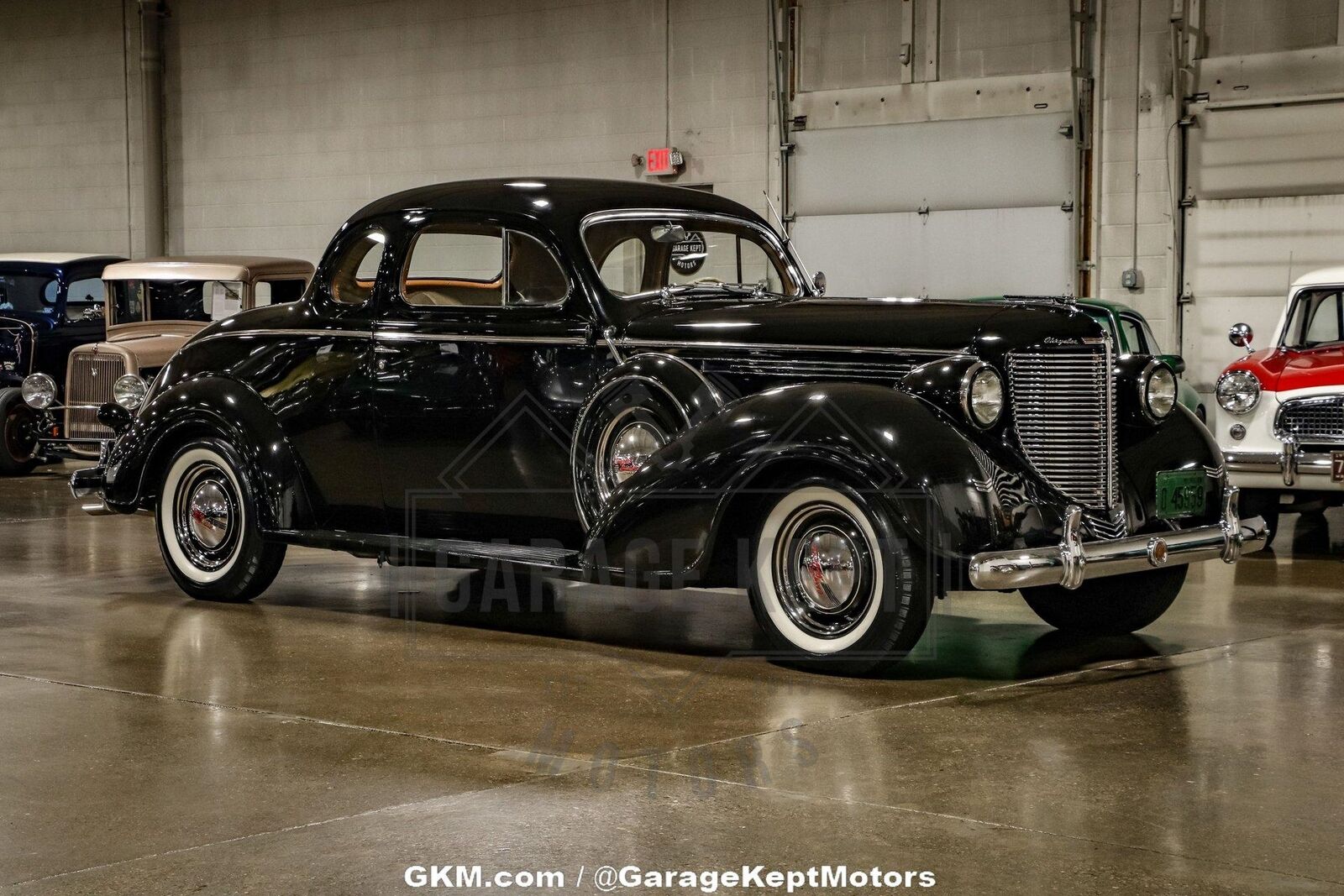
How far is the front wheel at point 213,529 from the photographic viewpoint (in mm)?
7582

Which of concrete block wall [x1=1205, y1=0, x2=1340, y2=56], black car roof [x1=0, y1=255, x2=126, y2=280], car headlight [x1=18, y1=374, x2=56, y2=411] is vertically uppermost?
concrete block wall [x1=1205, y1=0, x2=1340, y2=56]

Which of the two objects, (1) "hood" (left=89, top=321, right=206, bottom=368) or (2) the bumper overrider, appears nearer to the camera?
(2) the bumper overrider

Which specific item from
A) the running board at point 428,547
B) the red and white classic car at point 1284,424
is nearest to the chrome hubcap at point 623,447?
the running board at point 428,547

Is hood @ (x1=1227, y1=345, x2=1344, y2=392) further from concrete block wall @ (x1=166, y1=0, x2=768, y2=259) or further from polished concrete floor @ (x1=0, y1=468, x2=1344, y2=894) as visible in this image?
concrete block wall @ (x1=166, y1=0, x2=768, y2=259)

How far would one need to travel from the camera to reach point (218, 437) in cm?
762

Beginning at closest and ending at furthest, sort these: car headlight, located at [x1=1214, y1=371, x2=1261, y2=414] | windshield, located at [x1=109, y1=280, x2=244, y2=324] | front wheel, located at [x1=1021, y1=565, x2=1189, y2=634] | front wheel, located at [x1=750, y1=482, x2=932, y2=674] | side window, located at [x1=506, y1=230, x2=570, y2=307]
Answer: front wheel, located at [x1=750, y1=482, x2=932, y2=674] < front wheel, located at [x1=1021, y1=565, x2=1189, y2=634] < side window, located at [x1=506, y1=230, x2=570, y2=307] < car headlight, located at [x1=1214, y1=371, x2=1261, y2=414] < windshield, located at [x1=109, y1=280, x2=244, y2=324]

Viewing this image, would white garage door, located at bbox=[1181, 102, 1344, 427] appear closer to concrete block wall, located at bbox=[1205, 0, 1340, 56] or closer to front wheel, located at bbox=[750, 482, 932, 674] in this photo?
concrete block wall, located at bbox=[1205, 0, 1340, 56]

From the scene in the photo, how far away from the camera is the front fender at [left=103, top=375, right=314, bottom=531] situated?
7418 millimetres

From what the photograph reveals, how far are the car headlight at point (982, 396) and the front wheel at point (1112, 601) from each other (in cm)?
113

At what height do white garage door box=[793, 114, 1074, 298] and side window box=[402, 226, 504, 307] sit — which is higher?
white garage door box=[793, 114, 1074, 298]

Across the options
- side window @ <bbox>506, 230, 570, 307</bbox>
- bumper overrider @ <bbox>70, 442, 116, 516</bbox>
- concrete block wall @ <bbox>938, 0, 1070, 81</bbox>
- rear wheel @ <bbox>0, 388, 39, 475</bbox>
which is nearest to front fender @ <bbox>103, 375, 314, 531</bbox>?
bumper overrider @ <bbox>70, 442, 116, 516</bbox>

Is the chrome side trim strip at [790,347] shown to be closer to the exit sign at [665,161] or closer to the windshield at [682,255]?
the windshield at [682,255]

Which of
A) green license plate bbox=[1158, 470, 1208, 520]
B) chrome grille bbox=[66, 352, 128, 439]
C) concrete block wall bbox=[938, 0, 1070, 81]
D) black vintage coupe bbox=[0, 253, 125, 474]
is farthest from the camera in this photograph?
concrete block wall bbox=[938, 0, 1070, 81]

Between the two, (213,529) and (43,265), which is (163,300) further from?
(213,529)
